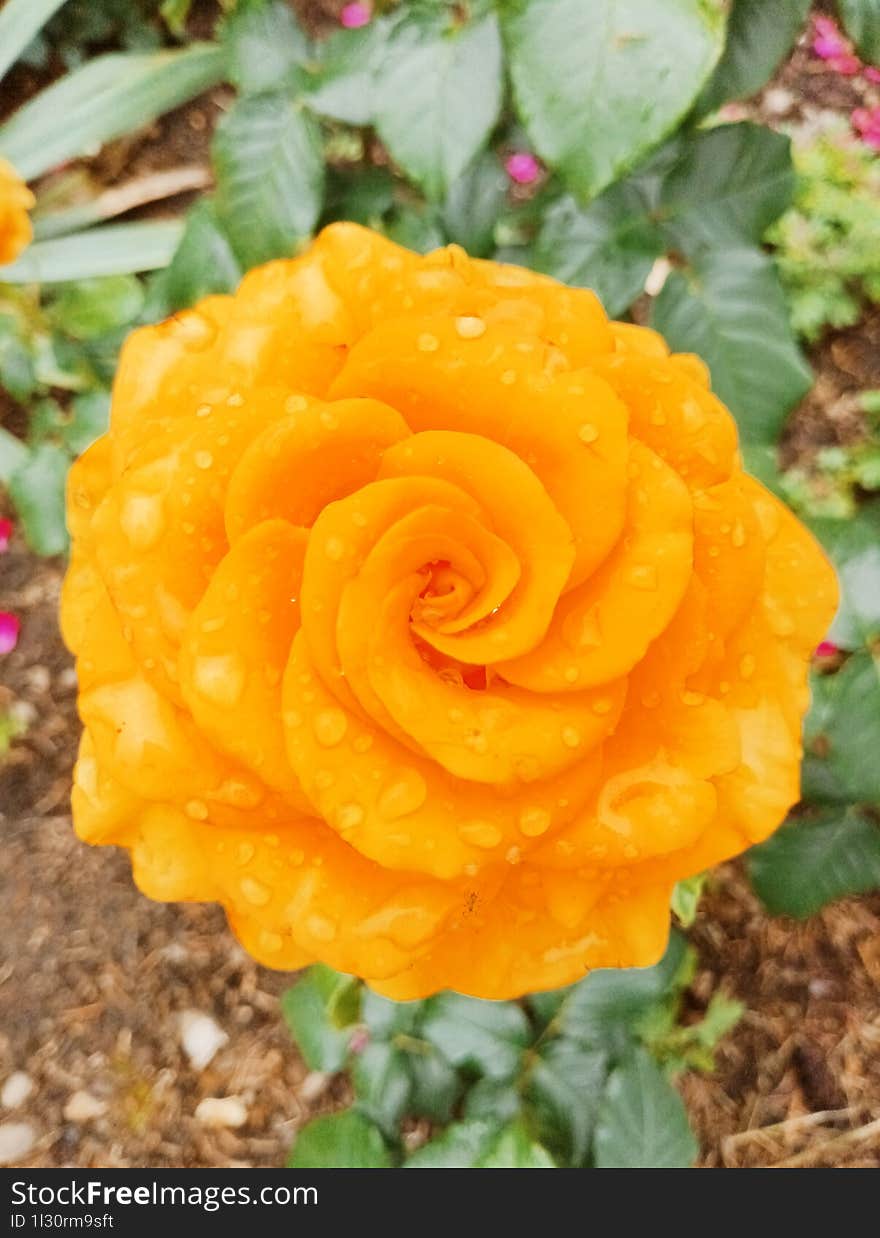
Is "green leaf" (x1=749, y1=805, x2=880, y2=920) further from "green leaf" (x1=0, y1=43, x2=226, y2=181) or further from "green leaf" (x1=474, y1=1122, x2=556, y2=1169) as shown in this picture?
"green leaf" (x1=0, y1=43, x2=226, y2=181)

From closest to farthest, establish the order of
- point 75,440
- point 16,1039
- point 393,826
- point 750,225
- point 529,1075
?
point 393,826
point 750,225
point 529,1075
point 75,440
point 16,1039

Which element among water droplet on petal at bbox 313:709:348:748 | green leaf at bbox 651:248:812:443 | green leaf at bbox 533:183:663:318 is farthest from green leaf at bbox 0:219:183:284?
water droplet on petal at bbox 313:709:348:748

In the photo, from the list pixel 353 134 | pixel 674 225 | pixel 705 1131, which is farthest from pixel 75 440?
pixel 705 1131

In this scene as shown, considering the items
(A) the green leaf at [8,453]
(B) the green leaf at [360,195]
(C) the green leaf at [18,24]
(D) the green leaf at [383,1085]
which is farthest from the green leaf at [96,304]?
(D) the green leaf at [383,1085]

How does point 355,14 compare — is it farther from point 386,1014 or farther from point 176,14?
point 386,1014
